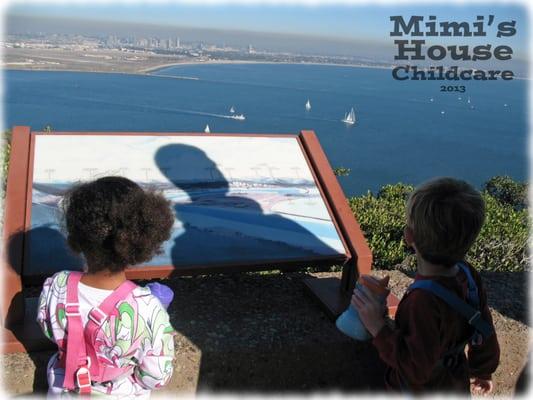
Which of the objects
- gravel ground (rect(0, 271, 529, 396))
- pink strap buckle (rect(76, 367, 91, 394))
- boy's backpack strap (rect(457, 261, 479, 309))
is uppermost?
boy's backpack strap (rect(457, 261, 479, 309))

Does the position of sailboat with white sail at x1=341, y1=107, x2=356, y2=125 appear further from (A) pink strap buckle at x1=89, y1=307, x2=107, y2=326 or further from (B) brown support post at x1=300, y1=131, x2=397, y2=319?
(A) pink strap buckle at x1=89, y1=307, x2=107, y2=326

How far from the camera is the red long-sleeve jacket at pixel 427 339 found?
1.73 m

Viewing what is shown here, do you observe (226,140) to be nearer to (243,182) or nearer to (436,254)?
(243,182)

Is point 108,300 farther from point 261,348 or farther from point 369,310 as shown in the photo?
point 261,348

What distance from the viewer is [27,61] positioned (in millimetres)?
135750

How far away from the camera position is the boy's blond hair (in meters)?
1.75

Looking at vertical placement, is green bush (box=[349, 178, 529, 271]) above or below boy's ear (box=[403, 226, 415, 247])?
below

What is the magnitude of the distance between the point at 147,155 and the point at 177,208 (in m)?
0.45

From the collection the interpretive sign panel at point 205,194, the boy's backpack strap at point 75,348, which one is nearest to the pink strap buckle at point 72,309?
the boy's backpack strap at point 75,348

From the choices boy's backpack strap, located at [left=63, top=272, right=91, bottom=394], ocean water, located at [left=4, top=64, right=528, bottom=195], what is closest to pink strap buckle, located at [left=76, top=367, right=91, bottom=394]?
boy's backpack strap, located at [left=63, top=272, right=91, bottom=394]

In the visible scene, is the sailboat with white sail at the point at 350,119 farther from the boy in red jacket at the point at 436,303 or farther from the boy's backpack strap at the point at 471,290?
the boy in red jacket at the point at 436,303

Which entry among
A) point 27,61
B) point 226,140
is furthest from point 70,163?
point 27,61

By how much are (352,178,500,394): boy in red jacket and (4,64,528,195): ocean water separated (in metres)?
46.9

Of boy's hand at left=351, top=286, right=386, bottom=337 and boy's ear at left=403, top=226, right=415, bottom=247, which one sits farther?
boy's hand at left=351, top=286, right=386, bottom=337
